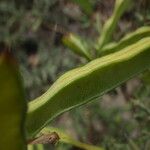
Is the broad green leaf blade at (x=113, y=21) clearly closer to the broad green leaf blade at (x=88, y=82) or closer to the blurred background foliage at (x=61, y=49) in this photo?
the broad green leaf blade at (x=88, y=82)

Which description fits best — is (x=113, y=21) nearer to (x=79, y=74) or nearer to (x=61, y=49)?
(x=79, y=74)

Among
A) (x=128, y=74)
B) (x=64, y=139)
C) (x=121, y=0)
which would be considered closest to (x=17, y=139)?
(x=128, y=74)

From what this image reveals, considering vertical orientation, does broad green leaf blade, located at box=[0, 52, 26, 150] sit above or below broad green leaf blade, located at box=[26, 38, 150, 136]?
above

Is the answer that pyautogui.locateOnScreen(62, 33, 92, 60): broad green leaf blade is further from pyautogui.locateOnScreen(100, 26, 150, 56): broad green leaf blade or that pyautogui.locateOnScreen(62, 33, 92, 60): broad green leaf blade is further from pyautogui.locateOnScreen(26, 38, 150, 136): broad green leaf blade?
pyautogui.locateOnScreen(26, 38, 150, 136): broad green leaf blade

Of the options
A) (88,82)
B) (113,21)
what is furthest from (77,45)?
(88,82)

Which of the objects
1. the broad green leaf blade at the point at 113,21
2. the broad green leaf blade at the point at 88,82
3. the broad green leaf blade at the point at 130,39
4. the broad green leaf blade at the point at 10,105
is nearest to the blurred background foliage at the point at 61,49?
the broad green leaf blade at the point at 113,21

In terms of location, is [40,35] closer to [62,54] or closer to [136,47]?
[62,54]

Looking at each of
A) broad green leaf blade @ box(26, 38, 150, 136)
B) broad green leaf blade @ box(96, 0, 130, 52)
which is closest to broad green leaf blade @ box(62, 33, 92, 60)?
broad green leaf blade @ box(96, 0, 130, 52)
